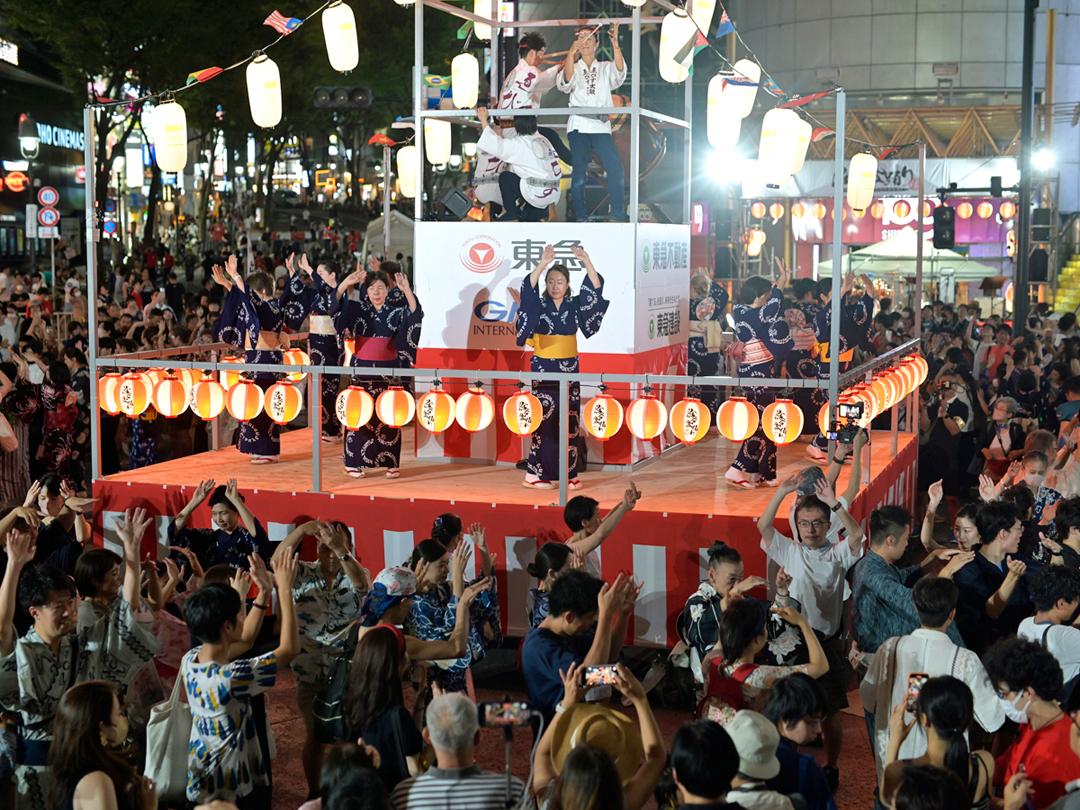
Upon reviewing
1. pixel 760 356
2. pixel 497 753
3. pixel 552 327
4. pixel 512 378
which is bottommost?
pixel 497 753

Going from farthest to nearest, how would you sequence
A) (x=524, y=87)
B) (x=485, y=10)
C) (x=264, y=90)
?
(x=485, y=10) → (x=264, y=90) → (x=524, y=87)

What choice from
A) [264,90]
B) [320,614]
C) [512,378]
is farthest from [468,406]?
[264,90]

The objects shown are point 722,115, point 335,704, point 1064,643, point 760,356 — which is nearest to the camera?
point 1064,643

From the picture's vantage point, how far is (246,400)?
386 inches

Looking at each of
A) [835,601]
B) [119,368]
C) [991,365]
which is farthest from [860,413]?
[991,365]

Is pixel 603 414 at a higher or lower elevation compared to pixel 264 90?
lower

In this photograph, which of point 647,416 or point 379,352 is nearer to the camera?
point 647,416

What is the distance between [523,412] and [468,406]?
0.39 m

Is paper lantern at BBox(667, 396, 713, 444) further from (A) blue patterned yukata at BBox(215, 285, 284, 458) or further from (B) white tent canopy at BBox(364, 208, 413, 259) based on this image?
(B) white tent canopy at BBox(364, 208, 413, 259)

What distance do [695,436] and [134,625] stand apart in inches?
176

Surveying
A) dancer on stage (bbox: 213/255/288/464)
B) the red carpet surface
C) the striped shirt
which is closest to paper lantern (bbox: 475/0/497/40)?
dancer on stage (bbox: 213/255/288/464)

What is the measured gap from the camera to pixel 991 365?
16.6 m

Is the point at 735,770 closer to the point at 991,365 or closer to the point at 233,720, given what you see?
the point at 233,720

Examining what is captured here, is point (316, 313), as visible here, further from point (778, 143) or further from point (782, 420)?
point (778, 143)
